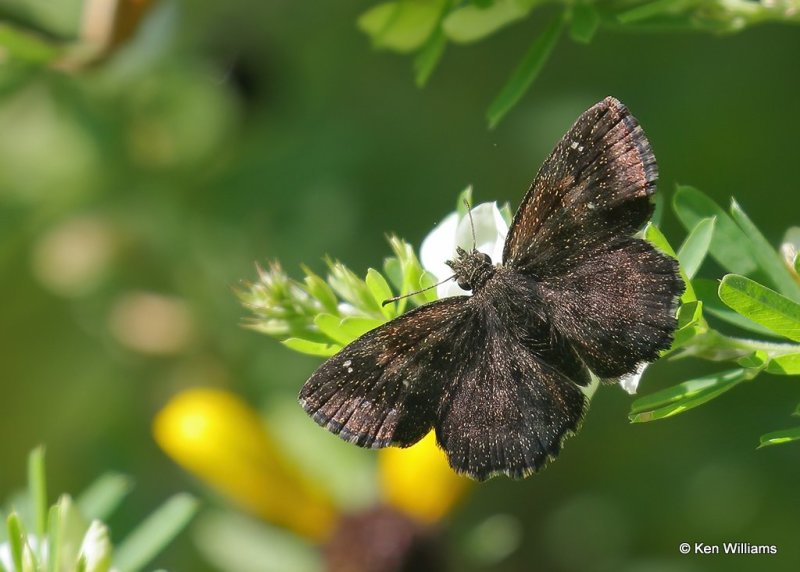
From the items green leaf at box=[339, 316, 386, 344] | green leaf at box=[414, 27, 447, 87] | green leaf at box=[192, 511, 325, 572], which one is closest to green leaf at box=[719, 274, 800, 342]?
green leaf at box=[339, 316, 386, 344]

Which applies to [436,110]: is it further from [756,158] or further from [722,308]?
[722,308]

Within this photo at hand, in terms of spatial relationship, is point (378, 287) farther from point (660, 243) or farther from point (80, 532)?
point (80, 532)

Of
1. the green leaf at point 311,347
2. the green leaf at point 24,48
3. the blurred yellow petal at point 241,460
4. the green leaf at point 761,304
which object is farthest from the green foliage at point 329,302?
the blurred yellow petal at point 241,460

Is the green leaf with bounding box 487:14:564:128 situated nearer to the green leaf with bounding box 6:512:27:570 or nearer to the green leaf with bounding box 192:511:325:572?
the green leaf with bounding box 6:512:27:570

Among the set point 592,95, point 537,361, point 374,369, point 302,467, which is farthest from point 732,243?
point 302,467

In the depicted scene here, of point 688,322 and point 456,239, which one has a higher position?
point 456,239

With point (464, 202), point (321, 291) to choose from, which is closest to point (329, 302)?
point (321, 291)

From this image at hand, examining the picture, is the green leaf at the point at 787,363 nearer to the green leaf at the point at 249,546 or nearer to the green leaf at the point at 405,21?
the green leaf at the point at 405,21
